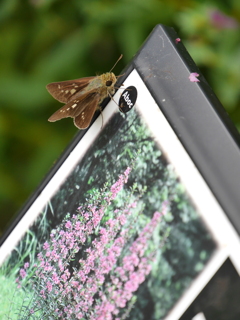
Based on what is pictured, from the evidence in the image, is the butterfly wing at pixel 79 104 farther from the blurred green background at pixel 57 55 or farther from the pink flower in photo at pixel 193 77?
the blurred green background at pixel 57 55

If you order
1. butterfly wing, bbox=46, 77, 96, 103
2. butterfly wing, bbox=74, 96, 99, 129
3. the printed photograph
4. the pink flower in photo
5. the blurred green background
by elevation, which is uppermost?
the blurred green background

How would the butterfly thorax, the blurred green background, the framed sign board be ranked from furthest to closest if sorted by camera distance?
the blurred green background → the butterfly thorax → the framed sign board

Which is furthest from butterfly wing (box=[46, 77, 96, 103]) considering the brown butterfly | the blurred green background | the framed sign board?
the blurred green background

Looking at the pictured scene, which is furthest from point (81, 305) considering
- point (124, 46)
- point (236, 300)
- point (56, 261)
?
point (124, 46)

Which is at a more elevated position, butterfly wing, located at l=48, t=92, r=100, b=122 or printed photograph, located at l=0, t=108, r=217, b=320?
butterfly wing, located at l=48, t=92, r=100, b=122

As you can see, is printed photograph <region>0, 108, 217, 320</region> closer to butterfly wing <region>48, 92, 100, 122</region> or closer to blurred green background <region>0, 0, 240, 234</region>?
butterfly wing <region>48, 92, 100, 122</region>

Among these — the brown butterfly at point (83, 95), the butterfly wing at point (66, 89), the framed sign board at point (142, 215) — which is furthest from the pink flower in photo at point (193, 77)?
the butterfly wing at point (66, 89)
